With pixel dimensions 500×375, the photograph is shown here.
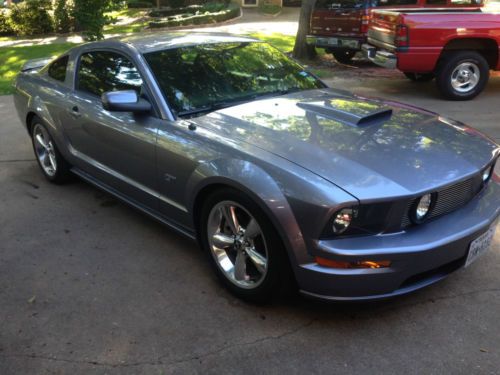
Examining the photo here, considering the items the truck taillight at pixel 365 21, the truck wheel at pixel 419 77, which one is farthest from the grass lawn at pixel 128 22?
the truck wheel at pixel 419 77

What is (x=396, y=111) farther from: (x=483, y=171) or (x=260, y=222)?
(x=260, y=222)

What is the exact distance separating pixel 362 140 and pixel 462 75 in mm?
6083

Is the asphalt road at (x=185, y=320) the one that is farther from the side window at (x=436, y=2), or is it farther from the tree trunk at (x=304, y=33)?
the tree trunk at (x=304, y=33)

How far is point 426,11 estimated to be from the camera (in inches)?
333

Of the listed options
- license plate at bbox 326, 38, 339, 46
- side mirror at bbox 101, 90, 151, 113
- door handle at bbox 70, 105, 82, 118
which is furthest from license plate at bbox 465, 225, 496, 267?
license plate at bbox 326, 38, 339, 46

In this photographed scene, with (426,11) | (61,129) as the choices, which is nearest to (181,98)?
(61,129)

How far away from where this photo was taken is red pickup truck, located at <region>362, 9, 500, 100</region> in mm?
7871

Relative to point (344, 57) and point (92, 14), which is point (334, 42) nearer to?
point (344, 57)

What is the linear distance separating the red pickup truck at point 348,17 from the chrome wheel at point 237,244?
8.35 metres

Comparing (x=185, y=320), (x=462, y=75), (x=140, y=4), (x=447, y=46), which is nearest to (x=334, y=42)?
(x=447, y=46)

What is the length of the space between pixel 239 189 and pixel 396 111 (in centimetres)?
151

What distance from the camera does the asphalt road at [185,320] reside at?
2.66m

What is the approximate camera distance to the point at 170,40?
4.12 meters

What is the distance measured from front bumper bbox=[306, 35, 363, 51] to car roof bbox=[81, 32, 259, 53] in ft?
21.9
